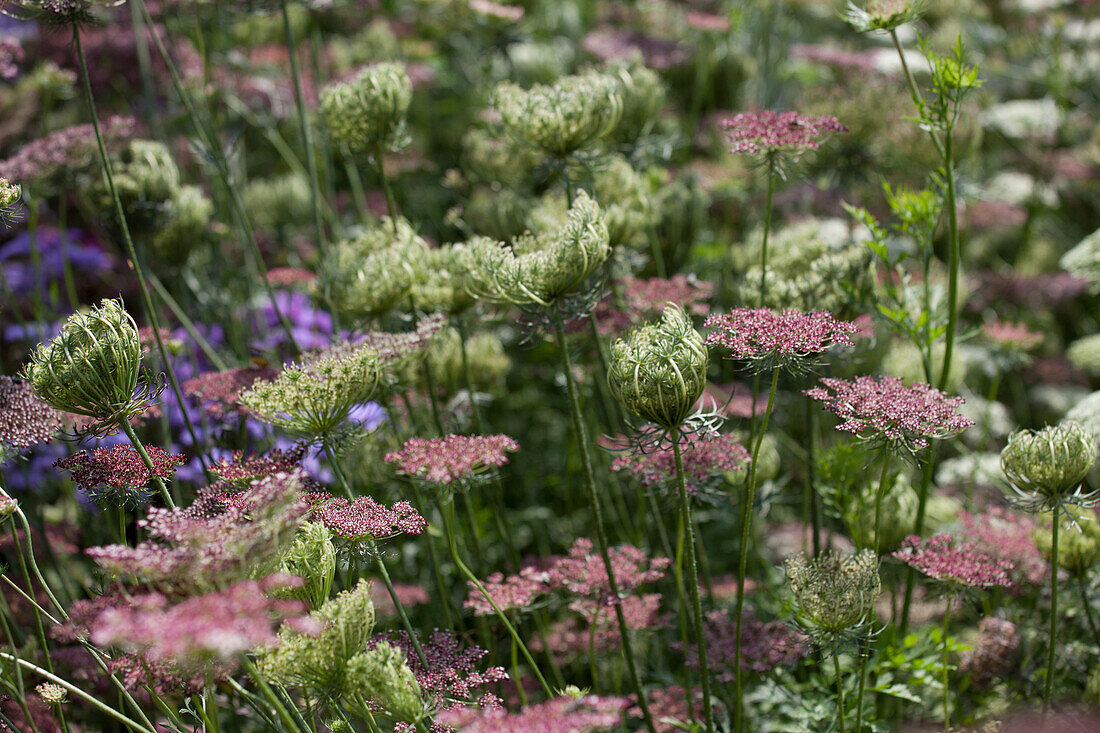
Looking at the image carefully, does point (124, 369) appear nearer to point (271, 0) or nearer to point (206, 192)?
point (271, 0)

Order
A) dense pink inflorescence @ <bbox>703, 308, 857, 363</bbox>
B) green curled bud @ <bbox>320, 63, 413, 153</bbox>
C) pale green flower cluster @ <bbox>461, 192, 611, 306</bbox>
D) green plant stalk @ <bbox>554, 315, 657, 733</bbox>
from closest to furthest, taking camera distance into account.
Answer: dense pink inflorescence @ <bbox>703, 308, 857, 363</bbox>
pale green flower cluster @ <bbox>461, 192, 611, 306</bbox>
green plant stalk @ <bbox>554, 315, 657, 733</bbox>
green curled bud @ <bbox>320, 63, 413, 153</bbox>

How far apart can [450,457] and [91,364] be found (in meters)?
0.95

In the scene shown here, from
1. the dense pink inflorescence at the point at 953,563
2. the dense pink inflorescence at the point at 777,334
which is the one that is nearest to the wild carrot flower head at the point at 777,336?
the dense pink inflorescence at the point at 777,334

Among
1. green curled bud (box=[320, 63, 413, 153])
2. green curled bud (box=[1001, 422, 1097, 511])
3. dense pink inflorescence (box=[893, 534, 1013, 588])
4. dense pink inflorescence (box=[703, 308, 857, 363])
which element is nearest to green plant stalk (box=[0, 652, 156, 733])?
dense pink inflorescence (box=[703, 308, 857, 363])

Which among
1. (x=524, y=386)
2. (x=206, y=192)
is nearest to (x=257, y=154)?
(x=206, y=192)

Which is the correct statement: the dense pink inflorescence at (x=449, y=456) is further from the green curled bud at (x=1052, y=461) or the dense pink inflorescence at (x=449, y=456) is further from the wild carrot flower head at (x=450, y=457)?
the green curled bud at (x=1052, y=461)

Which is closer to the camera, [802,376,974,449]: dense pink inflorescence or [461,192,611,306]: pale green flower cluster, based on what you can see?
[802,376,974,449]: dense pink inflorescence

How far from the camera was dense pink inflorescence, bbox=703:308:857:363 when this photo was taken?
86.9 inches

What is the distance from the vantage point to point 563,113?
287 cm

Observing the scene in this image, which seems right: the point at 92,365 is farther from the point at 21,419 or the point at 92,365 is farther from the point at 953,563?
the point at 953,563

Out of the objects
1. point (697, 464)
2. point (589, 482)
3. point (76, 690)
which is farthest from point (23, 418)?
point (697, 464)

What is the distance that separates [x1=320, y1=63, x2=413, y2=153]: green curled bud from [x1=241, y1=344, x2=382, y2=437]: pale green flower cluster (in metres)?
1.16

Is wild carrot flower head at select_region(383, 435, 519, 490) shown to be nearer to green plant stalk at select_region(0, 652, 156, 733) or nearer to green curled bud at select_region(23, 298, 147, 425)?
green curled bud at select_region(23, 298, 147, 425)

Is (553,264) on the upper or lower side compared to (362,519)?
upper
